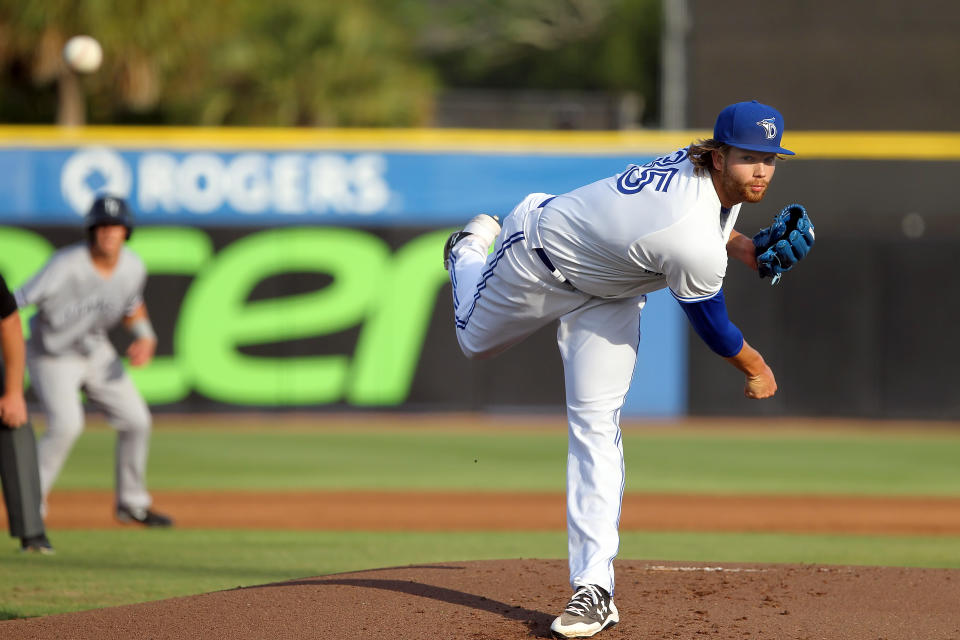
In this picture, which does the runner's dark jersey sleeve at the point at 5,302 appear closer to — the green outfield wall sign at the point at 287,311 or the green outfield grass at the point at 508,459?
the green outfield grass at the point at 508,459

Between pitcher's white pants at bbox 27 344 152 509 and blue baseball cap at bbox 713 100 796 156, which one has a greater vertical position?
blue baseball cap at bbox 713 100 796 156

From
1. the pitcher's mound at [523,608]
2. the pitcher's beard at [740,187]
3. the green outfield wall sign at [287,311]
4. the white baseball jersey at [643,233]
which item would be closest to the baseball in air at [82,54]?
the green outfield wall sign at [287,311]

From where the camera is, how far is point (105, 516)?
8992mm

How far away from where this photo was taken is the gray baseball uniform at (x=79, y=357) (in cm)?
788

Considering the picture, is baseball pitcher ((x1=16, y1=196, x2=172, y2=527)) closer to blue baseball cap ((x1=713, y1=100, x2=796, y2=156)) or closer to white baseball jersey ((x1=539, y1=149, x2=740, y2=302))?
white baseball jersey ((x1=539, y1=149, x2=740, y2=302))

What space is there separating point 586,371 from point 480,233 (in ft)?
3.45

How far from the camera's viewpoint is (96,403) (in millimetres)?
8188

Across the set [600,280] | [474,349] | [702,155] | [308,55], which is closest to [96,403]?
[474,349]

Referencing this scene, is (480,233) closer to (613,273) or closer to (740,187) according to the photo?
(613,273)

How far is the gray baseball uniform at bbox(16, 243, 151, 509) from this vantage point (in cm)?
788

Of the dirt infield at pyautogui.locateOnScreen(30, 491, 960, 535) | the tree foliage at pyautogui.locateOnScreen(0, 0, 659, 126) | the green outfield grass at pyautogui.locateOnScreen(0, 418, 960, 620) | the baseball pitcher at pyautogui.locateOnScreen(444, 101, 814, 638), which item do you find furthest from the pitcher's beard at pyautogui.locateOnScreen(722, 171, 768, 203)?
the tree foliage at pyautogui.locateOnScreen(0, 0, 659, 126)

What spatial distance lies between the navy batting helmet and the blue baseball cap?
14.6ft

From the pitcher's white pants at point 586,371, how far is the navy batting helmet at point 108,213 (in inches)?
143

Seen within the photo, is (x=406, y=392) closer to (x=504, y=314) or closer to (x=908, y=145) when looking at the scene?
(x=908, y=145)
